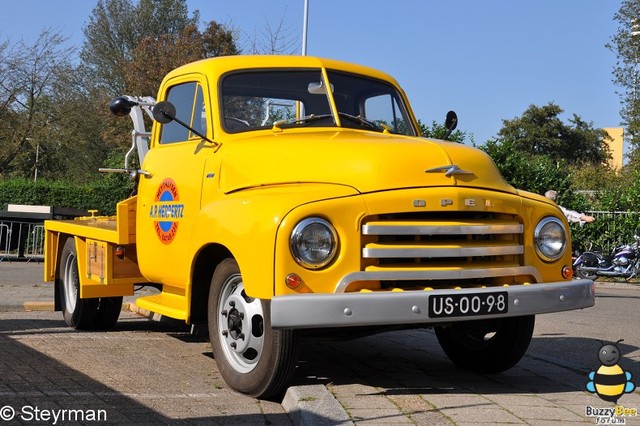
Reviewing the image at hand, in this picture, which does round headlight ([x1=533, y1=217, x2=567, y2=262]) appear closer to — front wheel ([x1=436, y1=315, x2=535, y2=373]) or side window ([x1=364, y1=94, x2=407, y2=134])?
front wheel ([x1=436, y1=315, x2=535, y2=373])

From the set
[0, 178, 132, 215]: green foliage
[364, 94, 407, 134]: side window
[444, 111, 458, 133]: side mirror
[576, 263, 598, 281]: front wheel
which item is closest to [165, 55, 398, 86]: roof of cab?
[364, 94, 407, 134]: side window

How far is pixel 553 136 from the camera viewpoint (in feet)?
181

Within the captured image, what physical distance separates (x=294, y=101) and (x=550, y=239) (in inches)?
86.0

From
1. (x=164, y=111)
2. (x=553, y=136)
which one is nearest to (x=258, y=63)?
(x=164, y=111)

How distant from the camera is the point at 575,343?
27.8ft

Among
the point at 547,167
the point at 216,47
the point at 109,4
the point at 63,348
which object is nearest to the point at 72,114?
the point at 216,47

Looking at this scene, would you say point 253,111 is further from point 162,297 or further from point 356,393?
point 356,393

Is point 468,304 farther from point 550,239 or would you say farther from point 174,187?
point 174,187

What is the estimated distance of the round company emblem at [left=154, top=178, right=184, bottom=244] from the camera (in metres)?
6.79

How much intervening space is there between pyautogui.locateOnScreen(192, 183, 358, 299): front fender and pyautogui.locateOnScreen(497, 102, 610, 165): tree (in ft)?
163

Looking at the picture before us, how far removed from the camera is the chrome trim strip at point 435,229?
5312 mm

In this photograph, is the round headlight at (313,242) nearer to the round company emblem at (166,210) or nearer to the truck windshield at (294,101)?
the truck windshield at (294,101)

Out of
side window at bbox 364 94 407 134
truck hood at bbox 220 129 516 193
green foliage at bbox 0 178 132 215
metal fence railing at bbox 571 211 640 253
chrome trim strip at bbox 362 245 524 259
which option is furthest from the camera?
green foliage at bbox 0 178 132 215

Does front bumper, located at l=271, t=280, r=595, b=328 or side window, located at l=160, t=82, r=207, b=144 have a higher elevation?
side window, located at l=160, t=82, r=207, b=144
